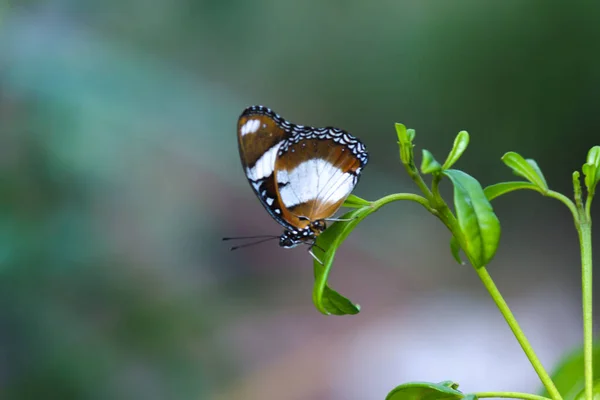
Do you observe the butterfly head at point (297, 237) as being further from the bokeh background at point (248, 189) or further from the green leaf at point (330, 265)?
the bokeh background at point (248, 189)

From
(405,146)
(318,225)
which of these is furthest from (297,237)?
(405,146)

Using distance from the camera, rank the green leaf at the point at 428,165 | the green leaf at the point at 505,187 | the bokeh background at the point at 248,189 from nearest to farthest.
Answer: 1. the green leaf at the point at 428,165
2. the green leaf at the point at 505,187
3. the bokeh background at the point at 248,189

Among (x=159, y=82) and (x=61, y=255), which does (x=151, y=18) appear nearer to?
(x=159, y=82)

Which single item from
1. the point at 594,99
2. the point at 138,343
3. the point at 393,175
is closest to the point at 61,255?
the point at 138,343

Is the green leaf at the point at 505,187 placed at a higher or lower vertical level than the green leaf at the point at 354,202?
lower

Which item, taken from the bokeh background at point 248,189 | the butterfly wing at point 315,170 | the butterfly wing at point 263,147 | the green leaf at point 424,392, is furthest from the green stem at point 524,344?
the bokeh background at point 248,189

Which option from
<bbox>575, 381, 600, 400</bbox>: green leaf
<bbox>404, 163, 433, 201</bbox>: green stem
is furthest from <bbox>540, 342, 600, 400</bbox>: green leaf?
<bbox>404, 163, 433, 201</bbox>: green stem

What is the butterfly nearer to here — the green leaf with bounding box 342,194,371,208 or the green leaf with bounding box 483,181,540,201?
the green leaf with bounding box 342,194,371,208

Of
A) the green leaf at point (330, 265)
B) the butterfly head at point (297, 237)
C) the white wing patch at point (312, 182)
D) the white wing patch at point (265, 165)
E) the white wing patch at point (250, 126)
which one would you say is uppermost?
the white wing patch at point (250, 126)
